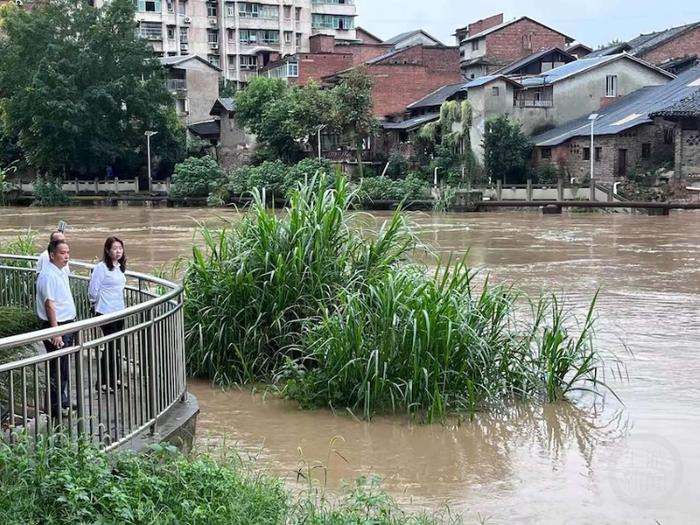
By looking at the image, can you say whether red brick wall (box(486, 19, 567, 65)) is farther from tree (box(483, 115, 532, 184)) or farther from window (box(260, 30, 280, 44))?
window (box(260, 30, 280, 44))

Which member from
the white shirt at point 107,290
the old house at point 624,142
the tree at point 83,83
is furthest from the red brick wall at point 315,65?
the white shirt at point 107,290

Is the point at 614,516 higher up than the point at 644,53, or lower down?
lower down

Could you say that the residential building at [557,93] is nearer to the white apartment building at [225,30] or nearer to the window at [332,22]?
the white apartment building at [225,30]

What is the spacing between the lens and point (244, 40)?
87938 millimetres

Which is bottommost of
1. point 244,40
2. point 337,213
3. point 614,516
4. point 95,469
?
point 614,516

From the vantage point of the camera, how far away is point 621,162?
4853 cm

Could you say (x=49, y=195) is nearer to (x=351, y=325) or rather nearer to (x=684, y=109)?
(x=684, y=109)

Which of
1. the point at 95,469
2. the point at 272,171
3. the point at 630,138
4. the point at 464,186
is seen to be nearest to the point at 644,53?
the point at 630,138

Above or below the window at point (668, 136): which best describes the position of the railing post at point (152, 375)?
below

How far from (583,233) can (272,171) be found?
74.7ft

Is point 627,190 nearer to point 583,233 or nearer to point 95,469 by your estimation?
point 583,233

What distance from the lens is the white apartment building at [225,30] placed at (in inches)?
3398

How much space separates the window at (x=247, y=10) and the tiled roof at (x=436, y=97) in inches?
1178

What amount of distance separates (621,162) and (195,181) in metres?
23.2
